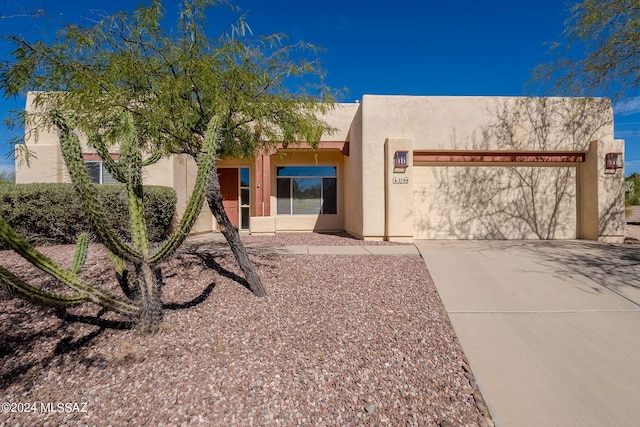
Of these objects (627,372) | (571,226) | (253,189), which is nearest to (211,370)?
(627,372)

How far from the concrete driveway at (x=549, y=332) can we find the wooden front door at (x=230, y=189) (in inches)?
334

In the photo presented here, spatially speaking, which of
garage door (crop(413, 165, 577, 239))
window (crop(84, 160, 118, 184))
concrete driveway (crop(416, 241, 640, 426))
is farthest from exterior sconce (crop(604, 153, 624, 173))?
window (crop(84, 160, 118, 184))

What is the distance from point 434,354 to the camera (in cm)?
325

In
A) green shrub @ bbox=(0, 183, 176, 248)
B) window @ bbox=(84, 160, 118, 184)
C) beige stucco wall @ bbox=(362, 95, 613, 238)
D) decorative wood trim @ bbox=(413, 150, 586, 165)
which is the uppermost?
beige stucco wall @ bbox=(362, 95, 613, 238)

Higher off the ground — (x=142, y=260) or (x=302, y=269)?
(x=142, y=260)

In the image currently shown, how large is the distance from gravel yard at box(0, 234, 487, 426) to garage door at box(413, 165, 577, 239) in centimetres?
561

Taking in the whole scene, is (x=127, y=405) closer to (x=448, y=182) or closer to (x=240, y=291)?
(x=240, y=291)

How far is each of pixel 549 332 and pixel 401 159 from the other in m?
6.02

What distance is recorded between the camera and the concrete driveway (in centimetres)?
264

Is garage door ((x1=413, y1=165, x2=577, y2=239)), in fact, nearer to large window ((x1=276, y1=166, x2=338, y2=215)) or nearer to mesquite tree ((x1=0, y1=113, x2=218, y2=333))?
large window ((x1=276, y1=166, x2=338, y2=215))

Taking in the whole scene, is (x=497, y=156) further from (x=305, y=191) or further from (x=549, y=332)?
(x=549, y=332)

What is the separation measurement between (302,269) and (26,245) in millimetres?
3878

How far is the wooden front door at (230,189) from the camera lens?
12539 mm

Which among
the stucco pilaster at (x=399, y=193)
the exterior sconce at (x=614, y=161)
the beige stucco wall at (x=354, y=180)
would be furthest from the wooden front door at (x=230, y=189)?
the exterior sconce at (x=614, y=161)
